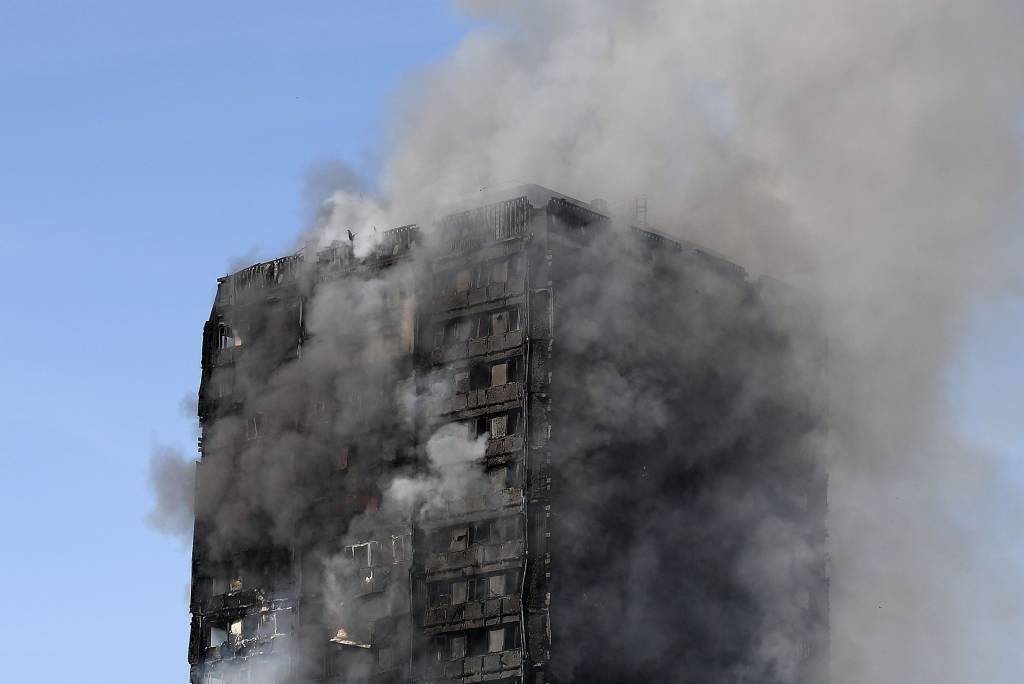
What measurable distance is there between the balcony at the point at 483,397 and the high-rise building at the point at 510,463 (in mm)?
122

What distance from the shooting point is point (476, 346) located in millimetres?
137750

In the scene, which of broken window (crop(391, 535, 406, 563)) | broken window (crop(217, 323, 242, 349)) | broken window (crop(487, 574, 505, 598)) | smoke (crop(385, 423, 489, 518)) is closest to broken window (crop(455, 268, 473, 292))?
smoke (crop(385, 423, 489, 518))

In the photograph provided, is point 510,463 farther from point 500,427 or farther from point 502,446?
point 500,427

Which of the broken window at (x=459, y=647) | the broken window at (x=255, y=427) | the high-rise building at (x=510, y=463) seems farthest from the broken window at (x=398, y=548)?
the broken window at (x=255, y=427)

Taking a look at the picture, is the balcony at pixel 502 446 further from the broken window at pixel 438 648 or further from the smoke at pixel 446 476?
the broken window at pixel 438 648

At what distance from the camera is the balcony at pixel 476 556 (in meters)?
134

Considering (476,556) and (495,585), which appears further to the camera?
(476,556)

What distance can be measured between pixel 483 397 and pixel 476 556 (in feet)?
28.4

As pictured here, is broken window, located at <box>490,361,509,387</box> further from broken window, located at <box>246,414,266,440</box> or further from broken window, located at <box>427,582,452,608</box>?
broken window, located at <box>246,414,266,440</box>

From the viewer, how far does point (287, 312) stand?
5891 inches

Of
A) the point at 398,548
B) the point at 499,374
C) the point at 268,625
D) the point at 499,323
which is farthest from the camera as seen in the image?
the point at 268,625

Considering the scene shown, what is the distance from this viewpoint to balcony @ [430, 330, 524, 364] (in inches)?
5359

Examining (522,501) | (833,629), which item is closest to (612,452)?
(522,501)

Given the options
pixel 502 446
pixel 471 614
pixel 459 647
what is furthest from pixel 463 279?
pixel 459 647
